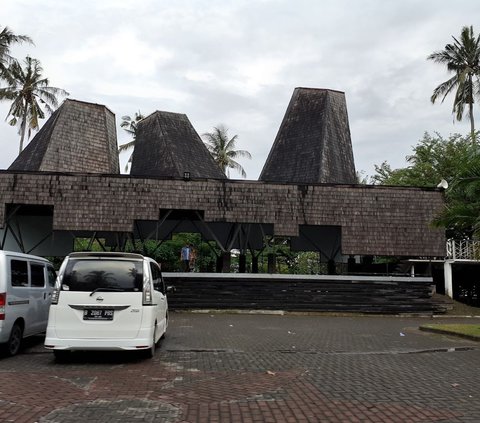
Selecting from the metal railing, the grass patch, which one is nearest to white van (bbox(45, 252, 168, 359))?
the grass patch

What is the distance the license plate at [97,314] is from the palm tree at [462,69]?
115 ft

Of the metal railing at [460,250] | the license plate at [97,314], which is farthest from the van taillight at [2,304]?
the metal railing at [460,250]

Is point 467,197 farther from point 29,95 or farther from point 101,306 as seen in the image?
point 29,95

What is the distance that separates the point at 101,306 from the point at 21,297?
1936 millimetres

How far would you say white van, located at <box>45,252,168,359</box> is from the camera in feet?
24.1

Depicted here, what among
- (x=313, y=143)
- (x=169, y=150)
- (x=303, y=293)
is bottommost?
(x=303, y=293)

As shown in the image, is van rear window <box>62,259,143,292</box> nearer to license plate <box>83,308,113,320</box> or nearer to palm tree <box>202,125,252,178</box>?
license plate <box>83,308,113,320</box>

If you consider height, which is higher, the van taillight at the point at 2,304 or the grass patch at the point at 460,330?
the van taillight at the point at 2,304

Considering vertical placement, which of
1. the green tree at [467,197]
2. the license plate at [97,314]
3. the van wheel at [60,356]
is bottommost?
the van wheel at [60,356]

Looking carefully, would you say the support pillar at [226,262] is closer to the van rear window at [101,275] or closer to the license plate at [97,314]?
the van rear window at [101,275]

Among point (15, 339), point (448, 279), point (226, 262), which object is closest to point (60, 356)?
point (15, 339)

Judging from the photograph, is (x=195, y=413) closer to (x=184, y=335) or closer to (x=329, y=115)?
(x=184, y=335)

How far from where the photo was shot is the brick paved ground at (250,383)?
4.83m

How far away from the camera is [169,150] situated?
95.2 feet
